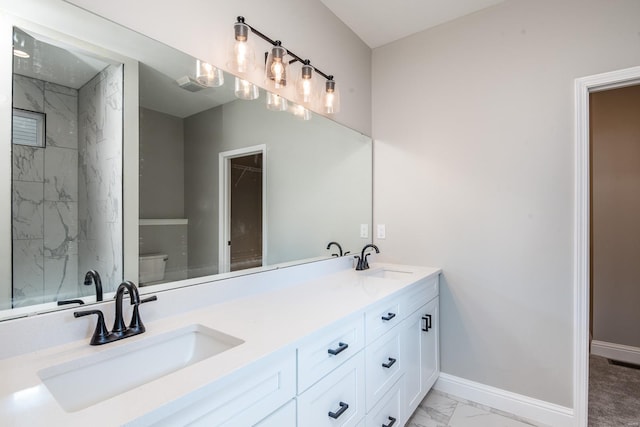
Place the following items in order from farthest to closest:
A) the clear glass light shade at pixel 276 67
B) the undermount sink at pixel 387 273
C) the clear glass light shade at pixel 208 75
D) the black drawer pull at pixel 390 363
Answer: the undermount sink at pixel 387 273
the clear glass light shade at pixel 276 67
the black drawer pull at pixel 390 363
the clear glass light shade at pixel 208 75

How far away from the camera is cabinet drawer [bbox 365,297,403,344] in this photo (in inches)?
53.9

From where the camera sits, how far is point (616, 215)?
2689 millimetres

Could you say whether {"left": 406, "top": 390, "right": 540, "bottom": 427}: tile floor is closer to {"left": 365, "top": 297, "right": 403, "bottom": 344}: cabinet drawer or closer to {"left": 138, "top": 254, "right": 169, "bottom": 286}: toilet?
{"left": 365, "top": 297, "right": 403, "bottom": 344}: cabinet drawer

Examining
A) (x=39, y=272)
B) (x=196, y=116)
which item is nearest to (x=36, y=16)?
(x=196, y=116)

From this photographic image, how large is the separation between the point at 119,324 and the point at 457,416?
1.94 metres

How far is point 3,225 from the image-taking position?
2.85ft

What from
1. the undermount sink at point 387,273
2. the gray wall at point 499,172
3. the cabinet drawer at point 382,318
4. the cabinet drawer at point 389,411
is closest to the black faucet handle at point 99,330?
the cabinet drawer at point 382,318

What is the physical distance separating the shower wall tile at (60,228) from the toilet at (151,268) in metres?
0.23

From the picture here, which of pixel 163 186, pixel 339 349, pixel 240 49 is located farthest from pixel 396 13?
pixel 339 349

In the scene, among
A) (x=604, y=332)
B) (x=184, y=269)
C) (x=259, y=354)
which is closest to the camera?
(x=259, y=354)

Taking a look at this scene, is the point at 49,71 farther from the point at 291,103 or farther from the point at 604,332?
the point at 604,332

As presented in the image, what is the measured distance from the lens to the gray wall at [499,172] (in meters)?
1.80

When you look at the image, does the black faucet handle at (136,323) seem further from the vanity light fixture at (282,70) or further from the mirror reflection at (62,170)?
the vanity light fixture at (282,70)

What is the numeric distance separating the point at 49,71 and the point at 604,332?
13.1 ft
